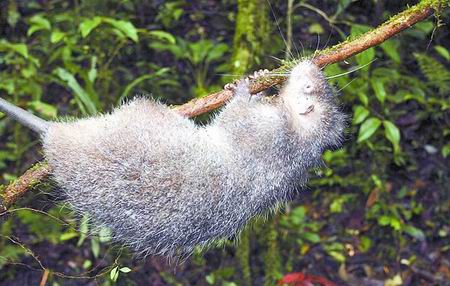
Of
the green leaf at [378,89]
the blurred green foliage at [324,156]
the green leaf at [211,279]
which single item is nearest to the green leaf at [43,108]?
the blurred green foliage at [324,156]

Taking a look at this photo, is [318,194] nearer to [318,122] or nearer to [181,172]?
[318,122]

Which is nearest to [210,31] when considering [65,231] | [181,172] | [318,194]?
[318,194]

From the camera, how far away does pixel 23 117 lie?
152 inches

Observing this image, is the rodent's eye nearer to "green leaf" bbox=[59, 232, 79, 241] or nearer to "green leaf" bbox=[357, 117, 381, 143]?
"green leaf" bbox=[357, 117, 381, 143]

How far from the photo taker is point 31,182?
394 centimetres

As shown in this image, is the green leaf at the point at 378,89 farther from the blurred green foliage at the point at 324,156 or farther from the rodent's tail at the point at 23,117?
the rodent's tail at the point at 23,117

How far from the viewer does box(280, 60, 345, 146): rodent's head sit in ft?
13.8

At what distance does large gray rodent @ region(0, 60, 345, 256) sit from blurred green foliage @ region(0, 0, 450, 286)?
6.52 feet

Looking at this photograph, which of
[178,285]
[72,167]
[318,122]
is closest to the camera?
[72,167]

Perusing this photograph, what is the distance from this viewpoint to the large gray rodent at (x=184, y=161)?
3693mm

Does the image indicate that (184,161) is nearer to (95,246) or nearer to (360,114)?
(360,114)

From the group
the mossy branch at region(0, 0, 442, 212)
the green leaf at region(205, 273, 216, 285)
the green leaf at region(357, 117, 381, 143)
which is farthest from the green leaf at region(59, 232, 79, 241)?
the green leaf at region(357, 117, 381, 143)

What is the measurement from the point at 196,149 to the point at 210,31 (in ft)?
16.3

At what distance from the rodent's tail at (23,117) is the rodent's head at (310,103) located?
5.01 ft
